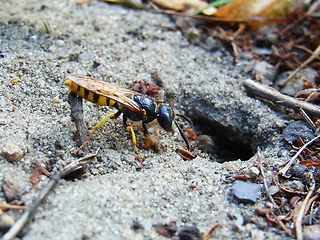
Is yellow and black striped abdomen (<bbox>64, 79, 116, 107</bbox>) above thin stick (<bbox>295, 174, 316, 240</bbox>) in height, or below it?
above

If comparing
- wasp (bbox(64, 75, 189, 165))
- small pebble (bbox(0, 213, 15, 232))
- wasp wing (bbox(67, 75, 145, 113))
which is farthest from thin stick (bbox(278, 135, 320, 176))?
small pebble (bbox(0, 213, 15, 232))

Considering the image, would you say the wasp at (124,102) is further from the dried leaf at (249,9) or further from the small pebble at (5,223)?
the dried leaf at (249,9)

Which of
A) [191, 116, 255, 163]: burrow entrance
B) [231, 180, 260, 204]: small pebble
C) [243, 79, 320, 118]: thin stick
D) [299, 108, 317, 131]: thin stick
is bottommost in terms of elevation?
[191, 116, 255, 163]: burrow entrance

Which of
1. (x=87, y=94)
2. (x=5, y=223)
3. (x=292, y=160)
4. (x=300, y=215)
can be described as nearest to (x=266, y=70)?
(x=292, y=160)

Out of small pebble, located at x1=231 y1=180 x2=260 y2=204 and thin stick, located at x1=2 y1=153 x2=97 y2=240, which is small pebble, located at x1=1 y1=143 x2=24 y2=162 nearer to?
thin stick, located at x1=2 y1=153 x2=97 y2=240

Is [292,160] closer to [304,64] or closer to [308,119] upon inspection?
[308,119]
